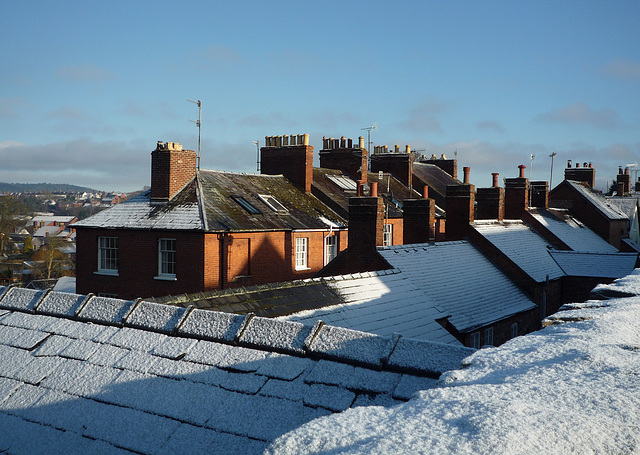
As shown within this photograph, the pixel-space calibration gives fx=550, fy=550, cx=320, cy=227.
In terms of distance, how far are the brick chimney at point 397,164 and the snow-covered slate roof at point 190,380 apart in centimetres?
3546

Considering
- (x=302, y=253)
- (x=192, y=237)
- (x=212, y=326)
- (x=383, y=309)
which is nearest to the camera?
(x=212, y=326)

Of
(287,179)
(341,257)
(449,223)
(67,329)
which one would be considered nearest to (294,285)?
(341,257)

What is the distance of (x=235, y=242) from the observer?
23.0 meters

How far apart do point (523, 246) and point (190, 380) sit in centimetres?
2277

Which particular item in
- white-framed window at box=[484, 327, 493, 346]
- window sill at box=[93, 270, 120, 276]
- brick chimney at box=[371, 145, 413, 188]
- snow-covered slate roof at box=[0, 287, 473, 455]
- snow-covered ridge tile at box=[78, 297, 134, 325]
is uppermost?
brick chimney at box=[371, 145, 413, 188]

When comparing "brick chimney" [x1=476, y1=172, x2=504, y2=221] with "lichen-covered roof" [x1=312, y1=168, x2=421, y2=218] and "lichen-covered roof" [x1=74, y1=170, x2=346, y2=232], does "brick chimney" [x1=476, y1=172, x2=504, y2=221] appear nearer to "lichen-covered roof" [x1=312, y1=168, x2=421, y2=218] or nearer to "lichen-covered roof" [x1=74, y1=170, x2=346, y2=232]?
"lichen-covered roof" [x1=312, y1=168, x2=421, y2=218]

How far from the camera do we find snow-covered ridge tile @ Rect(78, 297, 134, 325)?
5.61 meters

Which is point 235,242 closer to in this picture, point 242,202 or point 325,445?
point 242,202

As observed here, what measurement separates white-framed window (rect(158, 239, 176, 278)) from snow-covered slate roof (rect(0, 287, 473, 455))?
17438 mm

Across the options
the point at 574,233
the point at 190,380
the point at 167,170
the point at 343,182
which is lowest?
the point at 574,233

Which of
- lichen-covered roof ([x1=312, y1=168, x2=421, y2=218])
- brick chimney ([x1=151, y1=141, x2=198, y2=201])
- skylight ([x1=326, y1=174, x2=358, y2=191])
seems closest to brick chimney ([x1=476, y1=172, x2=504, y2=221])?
lichen-covered roof ([x1=312, y1=168, x2=421, y2=218])

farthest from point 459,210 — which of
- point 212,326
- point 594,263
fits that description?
point 212,326

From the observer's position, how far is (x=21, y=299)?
6582 mm

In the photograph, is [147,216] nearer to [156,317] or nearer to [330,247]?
[330,247]
